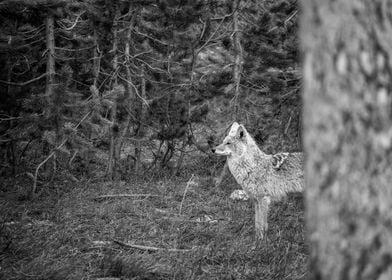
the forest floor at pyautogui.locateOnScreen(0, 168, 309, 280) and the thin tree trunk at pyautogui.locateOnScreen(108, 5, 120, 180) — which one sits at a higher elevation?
the thin tree trunk at pyautogui.locateOnScreen(108, 5, 120, 180)

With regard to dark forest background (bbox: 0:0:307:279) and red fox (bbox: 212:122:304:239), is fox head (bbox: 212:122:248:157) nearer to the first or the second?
red fox (bbox: 212:122:304:239)

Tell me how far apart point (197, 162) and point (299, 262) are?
9582 mm

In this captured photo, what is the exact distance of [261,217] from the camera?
7.50m

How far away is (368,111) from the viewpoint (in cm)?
196

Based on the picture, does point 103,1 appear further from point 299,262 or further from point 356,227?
point 356,227

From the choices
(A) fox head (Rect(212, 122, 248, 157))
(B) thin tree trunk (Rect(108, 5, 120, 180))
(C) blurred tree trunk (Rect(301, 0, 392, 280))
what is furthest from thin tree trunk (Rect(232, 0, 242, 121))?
(C) blurred tree trunk (Rect(301, 0, 392, 280))

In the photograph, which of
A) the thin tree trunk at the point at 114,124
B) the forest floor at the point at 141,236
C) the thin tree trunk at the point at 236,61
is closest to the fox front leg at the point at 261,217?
the forest floor at the point at 141,236

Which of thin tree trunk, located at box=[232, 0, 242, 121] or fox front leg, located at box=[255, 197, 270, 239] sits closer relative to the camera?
fox front leg, located at box=[255, 197, 270, 239]

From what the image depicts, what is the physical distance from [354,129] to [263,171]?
6197mm

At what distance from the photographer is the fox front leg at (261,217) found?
7.12 m

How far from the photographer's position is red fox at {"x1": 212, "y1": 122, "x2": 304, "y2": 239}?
8.05m

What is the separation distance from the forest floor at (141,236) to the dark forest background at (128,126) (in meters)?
0.03

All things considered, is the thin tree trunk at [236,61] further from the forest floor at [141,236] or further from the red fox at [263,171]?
the red fox at [263,171]

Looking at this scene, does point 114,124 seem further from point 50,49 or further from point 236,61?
point 236,61
